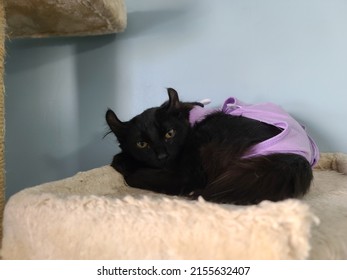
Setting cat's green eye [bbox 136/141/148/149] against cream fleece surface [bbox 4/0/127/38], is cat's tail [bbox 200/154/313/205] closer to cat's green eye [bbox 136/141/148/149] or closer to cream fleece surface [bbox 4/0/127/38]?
cat's green eye [bbox 136/141/148/149]

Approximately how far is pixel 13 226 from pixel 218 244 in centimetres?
45

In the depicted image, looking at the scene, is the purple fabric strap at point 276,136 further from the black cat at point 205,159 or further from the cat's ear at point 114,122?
the cat's ear at point 114,122

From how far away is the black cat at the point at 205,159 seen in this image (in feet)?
2.38

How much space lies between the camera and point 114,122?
1.11 m

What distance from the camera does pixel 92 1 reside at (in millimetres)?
1081

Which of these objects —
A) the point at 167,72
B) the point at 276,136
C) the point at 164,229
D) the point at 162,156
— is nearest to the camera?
the point at 164,229

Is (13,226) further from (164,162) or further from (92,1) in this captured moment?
(92,1)

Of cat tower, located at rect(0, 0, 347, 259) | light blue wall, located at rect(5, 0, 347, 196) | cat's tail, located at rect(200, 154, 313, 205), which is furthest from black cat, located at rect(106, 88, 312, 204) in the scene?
light blue wall, located at rect(5, 0, 347, 196)

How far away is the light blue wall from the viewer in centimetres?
137

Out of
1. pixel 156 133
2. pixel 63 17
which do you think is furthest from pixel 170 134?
pixel 63 17

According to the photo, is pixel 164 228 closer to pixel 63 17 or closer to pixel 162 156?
pixel 162 156

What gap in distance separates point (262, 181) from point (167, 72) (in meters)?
0.89

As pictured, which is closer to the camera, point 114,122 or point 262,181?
point 262,181

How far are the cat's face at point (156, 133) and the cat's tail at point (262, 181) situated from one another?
26 cm
